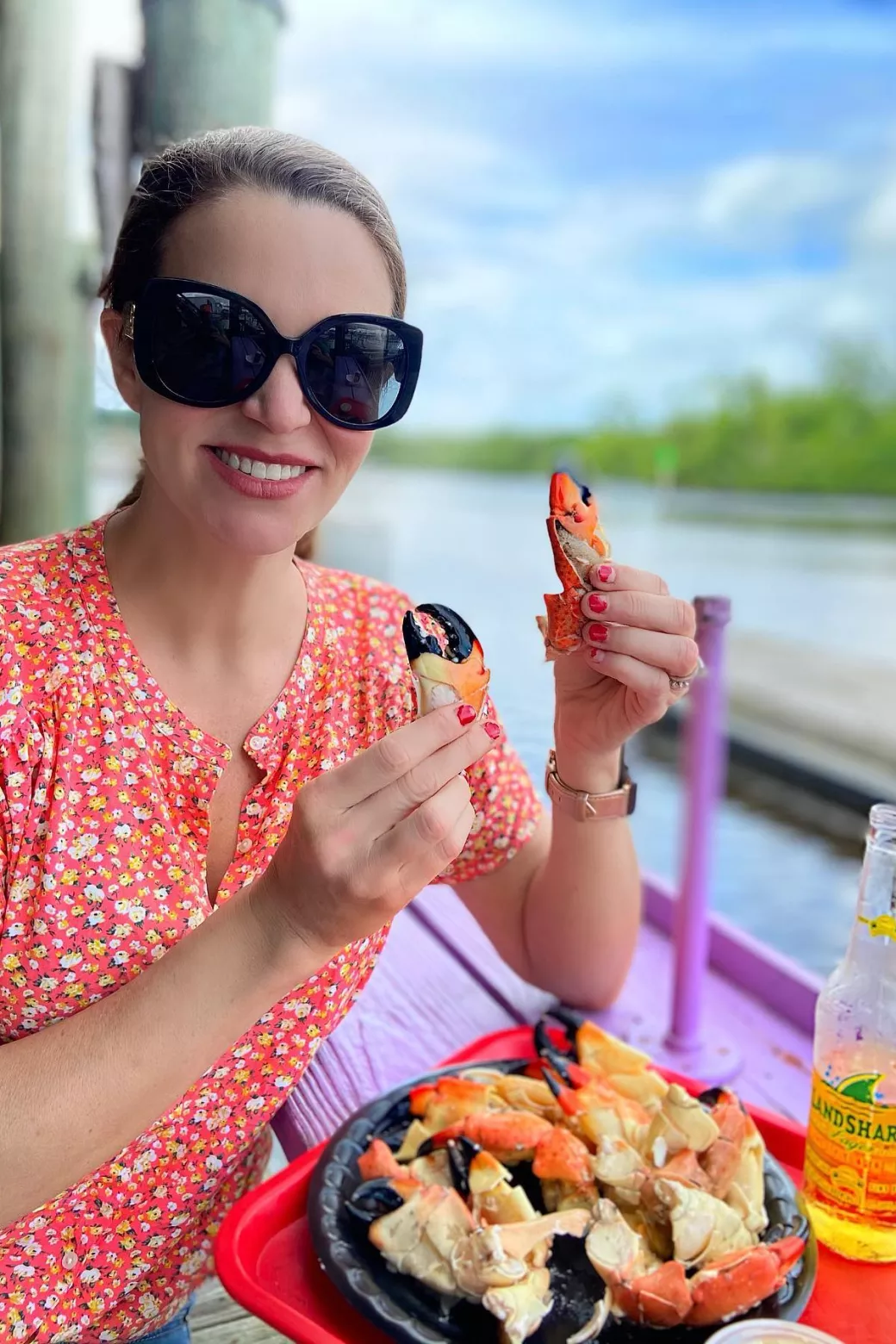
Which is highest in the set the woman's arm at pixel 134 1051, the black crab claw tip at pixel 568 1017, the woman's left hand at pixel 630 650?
the woman's left hand at pixel 630 650

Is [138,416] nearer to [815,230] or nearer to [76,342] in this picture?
[76,342]

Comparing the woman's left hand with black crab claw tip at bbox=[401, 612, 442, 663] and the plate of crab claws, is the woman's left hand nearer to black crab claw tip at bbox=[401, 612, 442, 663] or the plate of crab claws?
black crab claw tip at bbox=[401, 612, 442, 663]

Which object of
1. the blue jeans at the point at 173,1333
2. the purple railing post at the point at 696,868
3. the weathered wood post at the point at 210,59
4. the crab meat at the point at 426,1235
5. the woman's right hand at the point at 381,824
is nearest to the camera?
the woman's right hand at the point at 381,824

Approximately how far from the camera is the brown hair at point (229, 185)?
1116 mm

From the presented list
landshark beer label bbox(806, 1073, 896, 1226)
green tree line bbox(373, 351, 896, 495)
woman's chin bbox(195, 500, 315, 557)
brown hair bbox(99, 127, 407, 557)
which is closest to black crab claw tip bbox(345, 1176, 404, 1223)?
landshark beer label bbox(806, 1073, 896, 1226)

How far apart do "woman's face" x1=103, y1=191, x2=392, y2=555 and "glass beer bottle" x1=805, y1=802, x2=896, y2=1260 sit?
68cm

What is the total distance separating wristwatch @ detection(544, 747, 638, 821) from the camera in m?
1.33

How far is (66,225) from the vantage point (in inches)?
175

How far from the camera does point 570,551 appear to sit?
1091 millimetres

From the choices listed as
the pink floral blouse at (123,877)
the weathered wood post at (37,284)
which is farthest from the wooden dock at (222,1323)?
the weathered wood post at (37,284)

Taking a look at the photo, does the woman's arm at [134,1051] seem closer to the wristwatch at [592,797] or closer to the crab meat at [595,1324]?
the crab meat at [595,1324]

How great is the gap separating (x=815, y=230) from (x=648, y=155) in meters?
5.13

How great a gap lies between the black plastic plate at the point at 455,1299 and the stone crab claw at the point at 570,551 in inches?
23.2

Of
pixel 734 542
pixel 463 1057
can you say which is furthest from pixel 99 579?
pixel 734 542
